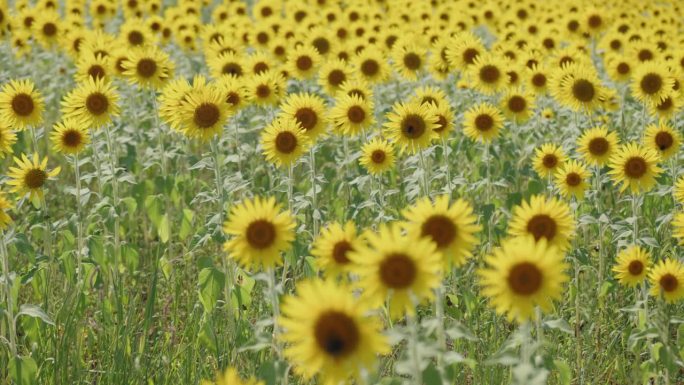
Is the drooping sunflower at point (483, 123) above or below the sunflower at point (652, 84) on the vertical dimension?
below

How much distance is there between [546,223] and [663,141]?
277 cm

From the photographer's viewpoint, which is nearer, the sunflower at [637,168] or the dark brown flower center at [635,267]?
the dark brown flower center at [635,267]

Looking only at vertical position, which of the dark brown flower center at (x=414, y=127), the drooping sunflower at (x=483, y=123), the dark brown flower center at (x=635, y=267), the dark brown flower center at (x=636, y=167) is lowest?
the dark brown flower center at (x=635, y=267)

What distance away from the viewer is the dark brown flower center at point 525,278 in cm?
257

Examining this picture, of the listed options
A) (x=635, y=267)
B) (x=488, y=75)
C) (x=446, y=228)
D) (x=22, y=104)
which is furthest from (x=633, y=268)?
(x=22, y=104)

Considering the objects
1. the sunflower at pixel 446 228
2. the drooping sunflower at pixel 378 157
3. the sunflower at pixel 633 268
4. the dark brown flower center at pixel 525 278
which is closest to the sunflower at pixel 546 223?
the sunflower at pixel 446 228

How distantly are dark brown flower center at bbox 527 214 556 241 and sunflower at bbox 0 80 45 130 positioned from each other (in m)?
3.79

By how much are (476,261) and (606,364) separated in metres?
1.58

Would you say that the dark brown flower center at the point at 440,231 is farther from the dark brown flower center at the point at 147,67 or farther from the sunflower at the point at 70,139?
the dark brown flower center at the point at 147,67

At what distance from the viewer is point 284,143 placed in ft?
15.3

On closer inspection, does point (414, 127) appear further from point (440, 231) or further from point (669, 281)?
point (440, 231)

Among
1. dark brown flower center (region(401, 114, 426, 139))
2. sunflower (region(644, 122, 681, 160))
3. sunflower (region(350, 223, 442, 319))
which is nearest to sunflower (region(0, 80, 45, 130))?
dark brown flower center (region(401, 114, 426, 139))

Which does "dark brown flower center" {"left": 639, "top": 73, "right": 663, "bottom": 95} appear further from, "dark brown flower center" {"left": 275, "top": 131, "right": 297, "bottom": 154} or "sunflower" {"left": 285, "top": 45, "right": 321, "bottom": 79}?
"dark brown flower center" {"left": 275, "top": 131, "right": 297, "bottom": 154}

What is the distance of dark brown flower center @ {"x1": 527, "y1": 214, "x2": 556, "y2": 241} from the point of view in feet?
10.0
